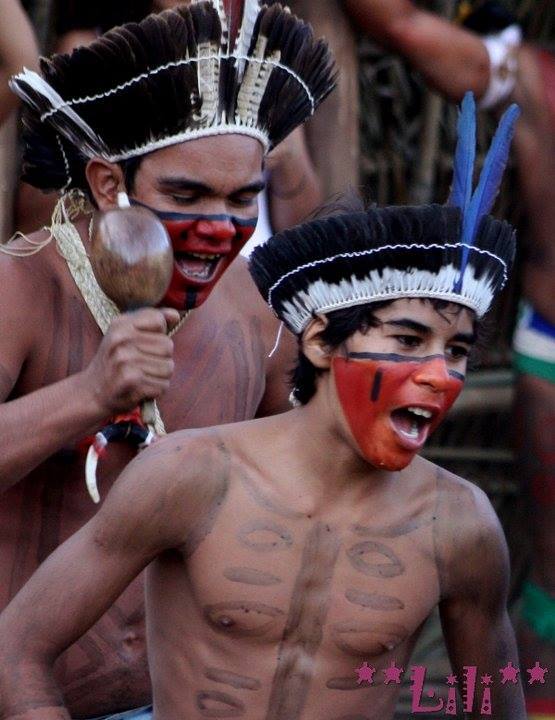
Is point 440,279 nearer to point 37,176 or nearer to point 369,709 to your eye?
point 369,709

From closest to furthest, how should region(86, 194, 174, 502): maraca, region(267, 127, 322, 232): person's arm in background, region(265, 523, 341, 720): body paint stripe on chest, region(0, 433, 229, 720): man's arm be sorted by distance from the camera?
region(0, 433, 229, 720): man's arm < region(265, 523, 341, 720): body paint stripe on chest < region(86, 194, 174, 502): maraca < region(267, 127, 322, 232): person's arm in background

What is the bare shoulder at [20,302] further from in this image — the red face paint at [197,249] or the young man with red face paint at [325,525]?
the young man with red face paint at [325,525]

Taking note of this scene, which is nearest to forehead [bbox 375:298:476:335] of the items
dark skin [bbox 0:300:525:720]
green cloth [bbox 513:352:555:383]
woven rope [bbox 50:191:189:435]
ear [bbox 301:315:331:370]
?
dark skin [bbox 0:300:525:720]

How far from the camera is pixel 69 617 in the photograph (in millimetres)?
3293

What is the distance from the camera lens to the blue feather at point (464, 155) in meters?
3.40

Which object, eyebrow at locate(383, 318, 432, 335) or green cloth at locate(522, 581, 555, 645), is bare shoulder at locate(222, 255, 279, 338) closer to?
eyebrow at locate(383, 318, 432, 335)

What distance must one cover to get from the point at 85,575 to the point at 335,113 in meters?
2.55

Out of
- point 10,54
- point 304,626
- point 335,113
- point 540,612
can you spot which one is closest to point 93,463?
point 304,626

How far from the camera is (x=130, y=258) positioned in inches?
137

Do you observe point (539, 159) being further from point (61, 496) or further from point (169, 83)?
point (61, 496)

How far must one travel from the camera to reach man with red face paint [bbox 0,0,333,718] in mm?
3840

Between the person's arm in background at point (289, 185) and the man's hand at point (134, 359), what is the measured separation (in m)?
1.57

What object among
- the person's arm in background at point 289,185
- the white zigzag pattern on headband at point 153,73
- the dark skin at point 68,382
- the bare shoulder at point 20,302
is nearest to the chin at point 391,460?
the dark skin at point 68,382

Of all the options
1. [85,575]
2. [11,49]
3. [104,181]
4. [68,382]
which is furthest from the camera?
[11,49]
